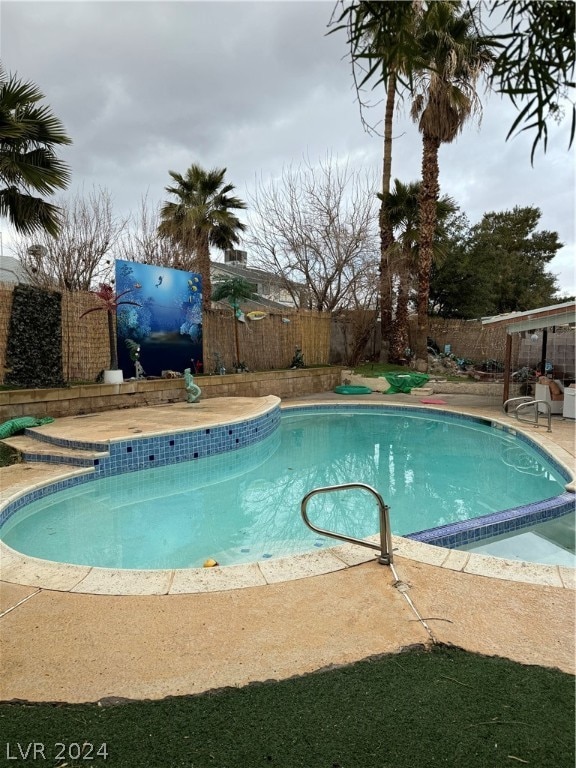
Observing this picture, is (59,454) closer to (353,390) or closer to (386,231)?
(353,390)

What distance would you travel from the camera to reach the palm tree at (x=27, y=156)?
25.2ft

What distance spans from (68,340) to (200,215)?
7.66m

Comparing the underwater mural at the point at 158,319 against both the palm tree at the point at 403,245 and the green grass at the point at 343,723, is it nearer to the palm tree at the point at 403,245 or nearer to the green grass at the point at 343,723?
the palm tree at the point at 403,245

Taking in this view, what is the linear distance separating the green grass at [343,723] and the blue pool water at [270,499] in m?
2.45

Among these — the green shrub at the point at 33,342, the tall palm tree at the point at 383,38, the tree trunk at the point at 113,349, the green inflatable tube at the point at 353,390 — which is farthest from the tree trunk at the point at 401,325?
the tall palm tree at the point at 383,38

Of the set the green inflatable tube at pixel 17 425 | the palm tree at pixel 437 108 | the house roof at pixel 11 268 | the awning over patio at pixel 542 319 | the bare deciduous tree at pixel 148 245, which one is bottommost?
the green inflatable tube at pixel 17 425

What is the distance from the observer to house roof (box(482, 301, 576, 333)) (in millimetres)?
9266

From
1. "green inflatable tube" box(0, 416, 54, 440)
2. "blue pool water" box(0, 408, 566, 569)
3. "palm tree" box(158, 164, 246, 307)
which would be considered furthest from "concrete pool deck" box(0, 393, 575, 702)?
"palm tree" box(158, 164, 246, 307)

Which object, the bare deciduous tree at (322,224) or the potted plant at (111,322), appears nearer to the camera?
the potted plant at (111,322)

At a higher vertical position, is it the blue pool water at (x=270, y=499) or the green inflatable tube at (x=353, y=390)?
the green inflatable tube at (x=353, y=390)

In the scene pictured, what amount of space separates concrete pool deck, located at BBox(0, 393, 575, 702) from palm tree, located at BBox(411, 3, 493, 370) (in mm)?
14072

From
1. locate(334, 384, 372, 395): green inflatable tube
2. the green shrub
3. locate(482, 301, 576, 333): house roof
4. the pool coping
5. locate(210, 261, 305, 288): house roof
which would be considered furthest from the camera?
locate(210, 261, 305, 288): house roof

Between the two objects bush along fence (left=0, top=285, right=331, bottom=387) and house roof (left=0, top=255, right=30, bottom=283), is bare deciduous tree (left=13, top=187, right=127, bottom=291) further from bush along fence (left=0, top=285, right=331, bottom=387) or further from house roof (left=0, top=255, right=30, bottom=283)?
bush along fence (left=0, top=285, right=331, bottom=387)

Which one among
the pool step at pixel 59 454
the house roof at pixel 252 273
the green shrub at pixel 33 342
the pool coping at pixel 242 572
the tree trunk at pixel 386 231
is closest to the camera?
the pool coping at pixel 242 572
